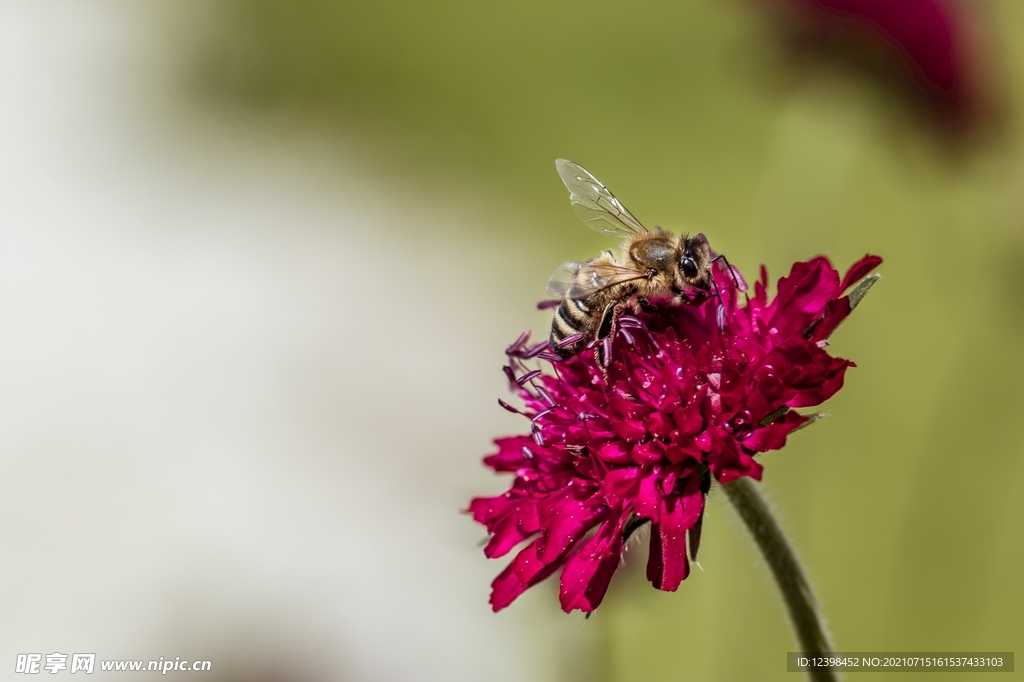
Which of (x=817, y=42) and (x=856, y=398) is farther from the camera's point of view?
(x=856, y=398)

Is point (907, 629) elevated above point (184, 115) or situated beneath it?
situated beneath

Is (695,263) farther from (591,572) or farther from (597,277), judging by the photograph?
(591,572)

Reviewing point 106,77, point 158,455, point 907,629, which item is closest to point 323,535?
point 158,455

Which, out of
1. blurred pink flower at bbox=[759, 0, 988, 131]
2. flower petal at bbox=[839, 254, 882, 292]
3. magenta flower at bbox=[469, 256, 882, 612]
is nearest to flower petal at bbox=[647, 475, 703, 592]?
magenta flower at bbox=[469, 256, 882, 612]

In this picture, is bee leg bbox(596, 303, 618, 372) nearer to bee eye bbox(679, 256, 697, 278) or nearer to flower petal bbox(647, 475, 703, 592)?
bee eye bbox(679, 256, 697, 278)

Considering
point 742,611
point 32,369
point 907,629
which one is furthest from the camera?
point 32,369

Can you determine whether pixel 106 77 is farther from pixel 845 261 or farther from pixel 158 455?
pixel 845 261

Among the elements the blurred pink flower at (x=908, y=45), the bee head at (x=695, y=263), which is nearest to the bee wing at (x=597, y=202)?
the bee head at (x=695, y=263)
